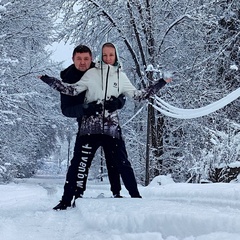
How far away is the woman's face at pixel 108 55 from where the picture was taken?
3721mm

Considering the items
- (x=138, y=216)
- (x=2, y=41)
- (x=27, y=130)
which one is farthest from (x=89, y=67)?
(x=27, y=130)

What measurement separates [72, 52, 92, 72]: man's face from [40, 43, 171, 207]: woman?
0.14 metres

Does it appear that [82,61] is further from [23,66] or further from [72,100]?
[23,66]

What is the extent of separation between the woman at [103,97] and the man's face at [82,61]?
14cm

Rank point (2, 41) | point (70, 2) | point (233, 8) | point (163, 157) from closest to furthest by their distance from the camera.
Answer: point (2, 41) < point (70, 2) < point (233, 8) < point (163, 157)

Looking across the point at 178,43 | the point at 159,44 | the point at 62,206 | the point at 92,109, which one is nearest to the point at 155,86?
the point at 92,109

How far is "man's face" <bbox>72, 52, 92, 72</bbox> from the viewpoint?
3.77 m

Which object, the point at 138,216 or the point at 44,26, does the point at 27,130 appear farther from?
the point at 138,216

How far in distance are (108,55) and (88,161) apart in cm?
96

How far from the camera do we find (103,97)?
11.9 ft

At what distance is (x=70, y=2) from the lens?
38.4 ft

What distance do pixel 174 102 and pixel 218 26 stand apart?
2.50 m

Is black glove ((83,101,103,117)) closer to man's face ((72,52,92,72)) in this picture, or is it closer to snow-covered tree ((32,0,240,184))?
man's face ((72,52,92,72))

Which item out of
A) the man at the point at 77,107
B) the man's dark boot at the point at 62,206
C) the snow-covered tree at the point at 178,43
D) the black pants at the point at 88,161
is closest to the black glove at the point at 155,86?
the man at the point at 77,107
